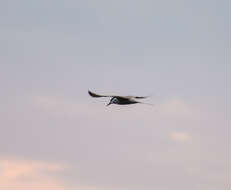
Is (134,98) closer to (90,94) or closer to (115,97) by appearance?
(115,97)

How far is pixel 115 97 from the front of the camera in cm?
4372

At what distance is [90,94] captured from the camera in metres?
46.0

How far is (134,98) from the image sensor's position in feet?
141

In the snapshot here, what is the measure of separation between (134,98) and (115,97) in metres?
2.12

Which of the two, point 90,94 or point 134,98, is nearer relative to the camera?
point 134,98

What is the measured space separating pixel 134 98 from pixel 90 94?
565cm

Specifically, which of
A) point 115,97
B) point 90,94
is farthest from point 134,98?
point 90,94

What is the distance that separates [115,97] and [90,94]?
3597 mm
